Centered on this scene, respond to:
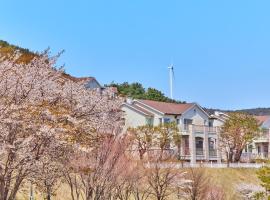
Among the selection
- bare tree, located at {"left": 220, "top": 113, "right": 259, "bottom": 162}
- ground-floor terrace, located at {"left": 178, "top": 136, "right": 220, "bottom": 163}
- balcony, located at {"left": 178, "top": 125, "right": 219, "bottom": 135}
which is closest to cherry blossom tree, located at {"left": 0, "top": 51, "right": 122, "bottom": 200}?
ground-floor terrace, located at {"left": 178, "top": 136, "right": 220, "bottom": 163}

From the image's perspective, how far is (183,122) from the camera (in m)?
58.3

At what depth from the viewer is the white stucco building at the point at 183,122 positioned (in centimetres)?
5516

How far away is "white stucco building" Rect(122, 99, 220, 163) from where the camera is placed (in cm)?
5516

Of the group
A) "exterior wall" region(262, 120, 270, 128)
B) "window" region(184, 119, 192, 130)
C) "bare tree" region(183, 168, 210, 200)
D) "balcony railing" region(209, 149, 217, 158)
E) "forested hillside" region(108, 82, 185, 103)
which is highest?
"forested hillside" region(108, 82, 185, 103)

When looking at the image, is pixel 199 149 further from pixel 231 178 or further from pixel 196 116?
pixel 231 178

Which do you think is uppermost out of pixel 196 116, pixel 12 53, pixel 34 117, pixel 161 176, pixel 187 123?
pixel 196 116

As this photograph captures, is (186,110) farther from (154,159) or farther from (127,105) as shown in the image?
(154,159)

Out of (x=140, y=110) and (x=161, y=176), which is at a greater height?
(x=140, y=110)

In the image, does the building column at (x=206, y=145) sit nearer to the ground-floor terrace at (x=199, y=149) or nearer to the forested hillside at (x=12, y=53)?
the ground-floor terrace at (x=199, y=149)

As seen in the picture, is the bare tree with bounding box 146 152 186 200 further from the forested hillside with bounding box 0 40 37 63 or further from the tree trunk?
the tree trunk

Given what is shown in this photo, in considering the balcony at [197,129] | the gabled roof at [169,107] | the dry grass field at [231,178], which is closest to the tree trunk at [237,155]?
the balcony at [197,129]

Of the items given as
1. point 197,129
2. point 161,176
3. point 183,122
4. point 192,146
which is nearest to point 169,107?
point 183,122

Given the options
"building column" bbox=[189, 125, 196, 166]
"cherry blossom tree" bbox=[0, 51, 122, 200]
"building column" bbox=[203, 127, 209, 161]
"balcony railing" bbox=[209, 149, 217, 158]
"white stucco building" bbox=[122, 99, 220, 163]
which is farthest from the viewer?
"balcony railing" bbox=[209, 149, 217, 158]

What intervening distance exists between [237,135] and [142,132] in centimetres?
1173
